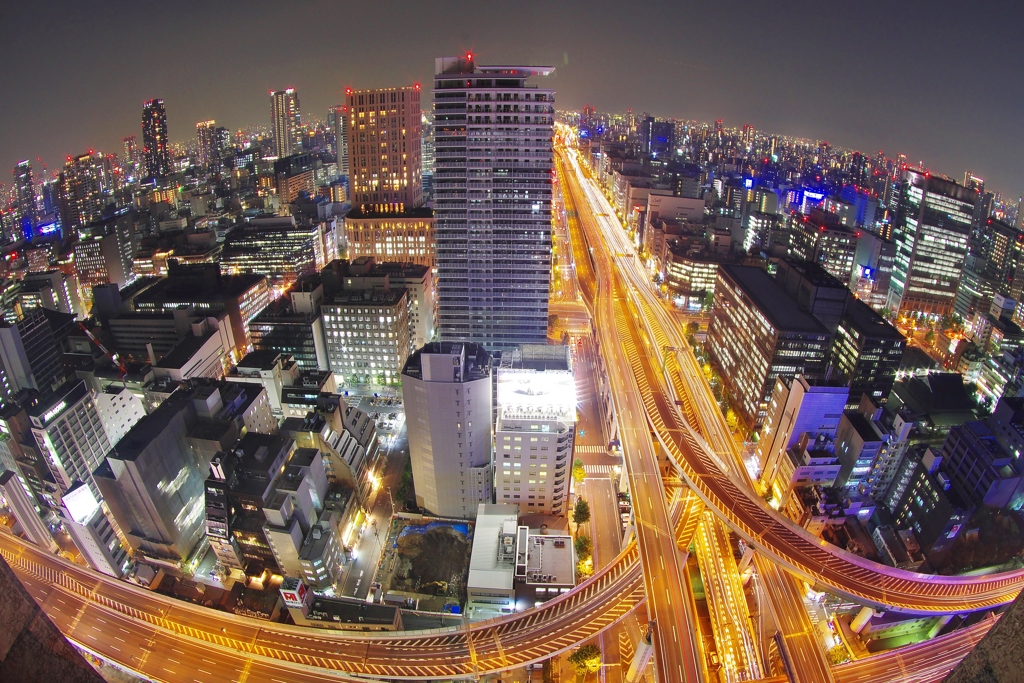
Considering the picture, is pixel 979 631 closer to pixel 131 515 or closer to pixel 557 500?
pixel 557 500

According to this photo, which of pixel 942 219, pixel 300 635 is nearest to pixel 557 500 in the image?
pixel 300 635

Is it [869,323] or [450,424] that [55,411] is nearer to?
[450,424]

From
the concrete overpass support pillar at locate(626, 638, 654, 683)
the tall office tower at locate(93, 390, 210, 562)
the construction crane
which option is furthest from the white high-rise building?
the construction crane

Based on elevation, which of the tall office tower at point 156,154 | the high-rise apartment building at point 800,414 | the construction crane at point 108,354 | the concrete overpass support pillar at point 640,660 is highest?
the tall office tower at point 156,154

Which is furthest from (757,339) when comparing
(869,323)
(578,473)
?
(578,473)

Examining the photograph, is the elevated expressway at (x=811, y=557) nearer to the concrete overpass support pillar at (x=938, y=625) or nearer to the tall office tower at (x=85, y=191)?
the concrete overpass support pillar at (x=938, y=625)

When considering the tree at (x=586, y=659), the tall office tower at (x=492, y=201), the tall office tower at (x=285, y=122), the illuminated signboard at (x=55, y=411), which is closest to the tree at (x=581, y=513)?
the tree at (x=586, y=659)
